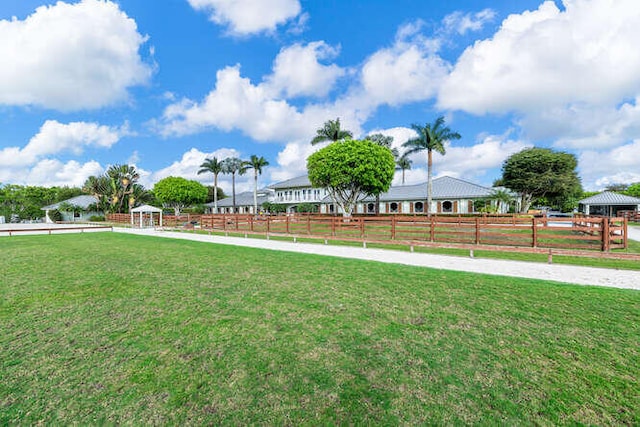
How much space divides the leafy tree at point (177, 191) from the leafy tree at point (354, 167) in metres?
30.8

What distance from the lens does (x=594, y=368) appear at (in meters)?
2.95

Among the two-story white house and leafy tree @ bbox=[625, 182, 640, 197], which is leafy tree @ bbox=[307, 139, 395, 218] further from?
leafy tree @ bbox=[625, 182, 640, 197]

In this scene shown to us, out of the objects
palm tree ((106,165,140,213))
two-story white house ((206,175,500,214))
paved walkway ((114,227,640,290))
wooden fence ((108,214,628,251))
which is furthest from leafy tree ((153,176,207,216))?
paved walkway ((114,227,640,290))

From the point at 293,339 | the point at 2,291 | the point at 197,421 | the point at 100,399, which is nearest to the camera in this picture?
the point at 197,421

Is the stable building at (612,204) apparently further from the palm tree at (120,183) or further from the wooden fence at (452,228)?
the palm tree at (120,183)

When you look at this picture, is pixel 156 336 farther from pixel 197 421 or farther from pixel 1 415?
pixel 197 421

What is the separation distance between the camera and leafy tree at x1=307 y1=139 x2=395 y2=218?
26266mm

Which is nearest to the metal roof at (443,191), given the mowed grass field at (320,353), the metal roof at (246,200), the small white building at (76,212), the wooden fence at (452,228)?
the wooden fence at (452,228)

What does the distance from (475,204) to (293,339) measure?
36541 millimetres

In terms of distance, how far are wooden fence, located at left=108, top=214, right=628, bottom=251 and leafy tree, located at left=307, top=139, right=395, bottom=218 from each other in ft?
24.3

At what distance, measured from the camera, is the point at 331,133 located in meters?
32.7

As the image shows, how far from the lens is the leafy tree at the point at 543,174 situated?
32781mm

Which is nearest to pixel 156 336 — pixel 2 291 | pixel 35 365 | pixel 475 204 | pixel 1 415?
pixel 35 365

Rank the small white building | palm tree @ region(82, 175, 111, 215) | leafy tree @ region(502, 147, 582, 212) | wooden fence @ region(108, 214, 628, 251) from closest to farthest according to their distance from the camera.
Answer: wooden fence @ region(108, 214, 628, 251), leafy tree @ region(502, 147, 582, 212), palm tree @ region(82, 175, 111, 215), the small white building
